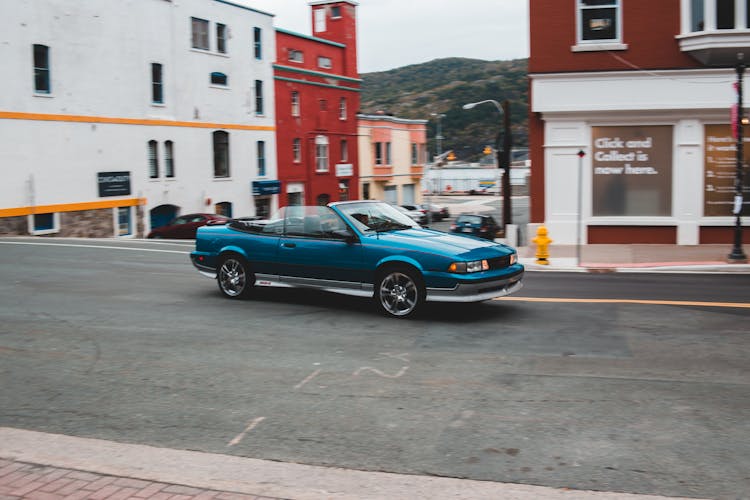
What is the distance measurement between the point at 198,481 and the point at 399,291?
5.57 metres

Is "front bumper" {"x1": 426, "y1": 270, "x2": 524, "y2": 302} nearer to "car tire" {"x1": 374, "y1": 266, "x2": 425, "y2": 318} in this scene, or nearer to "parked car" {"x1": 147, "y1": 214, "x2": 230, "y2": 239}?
"car tire" {"x1": 374, "y1": 266, "x2": 425, "y2": 318}

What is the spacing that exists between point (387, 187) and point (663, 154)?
44803 mm

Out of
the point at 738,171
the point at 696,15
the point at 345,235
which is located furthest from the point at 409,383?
the point at 696,15

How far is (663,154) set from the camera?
2250cm

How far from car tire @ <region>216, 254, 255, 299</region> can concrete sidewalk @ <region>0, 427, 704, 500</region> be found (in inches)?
243

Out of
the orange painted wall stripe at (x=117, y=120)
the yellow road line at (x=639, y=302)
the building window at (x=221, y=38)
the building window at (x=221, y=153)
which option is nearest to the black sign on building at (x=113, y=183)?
the orange painted wall stripe at (x=117, y=120)

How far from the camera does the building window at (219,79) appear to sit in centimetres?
4462

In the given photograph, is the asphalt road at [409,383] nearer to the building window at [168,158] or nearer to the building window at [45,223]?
the building window at [45,223]

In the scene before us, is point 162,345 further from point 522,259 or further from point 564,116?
point 564,116

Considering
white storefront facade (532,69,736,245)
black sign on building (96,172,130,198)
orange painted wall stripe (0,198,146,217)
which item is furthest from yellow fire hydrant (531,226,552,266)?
black sign on building (96,172,130,198)

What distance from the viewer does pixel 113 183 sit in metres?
37.8

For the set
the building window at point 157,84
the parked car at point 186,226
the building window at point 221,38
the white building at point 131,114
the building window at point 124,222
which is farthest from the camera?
the building window at point 221,38

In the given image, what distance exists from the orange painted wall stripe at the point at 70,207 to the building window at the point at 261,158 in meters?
10.5

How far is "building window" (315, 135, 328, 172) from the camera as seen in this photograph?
5403 cm
